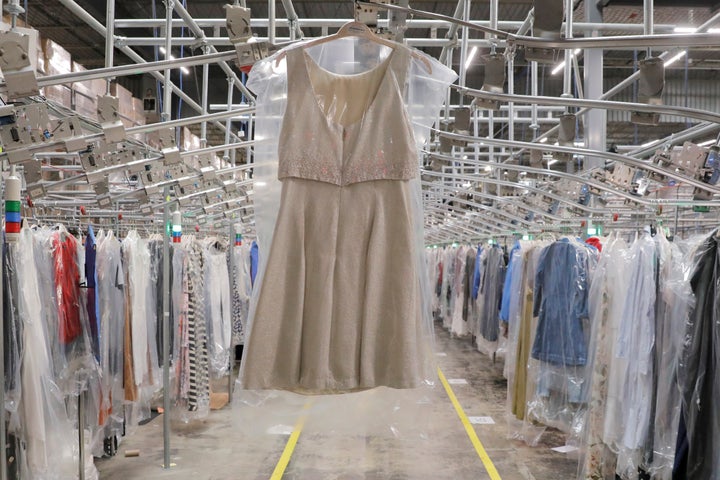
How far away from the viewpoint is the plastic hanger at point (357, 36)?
2.11 m

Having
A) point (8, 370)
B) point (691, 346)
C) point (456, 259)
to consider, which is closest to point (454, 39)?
point (691, 346)

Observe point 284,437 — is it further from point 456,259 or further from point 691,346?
point 456,259

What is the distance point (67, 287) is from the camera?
175 inches

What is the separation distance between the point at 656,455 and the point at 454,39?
3076 millimetres

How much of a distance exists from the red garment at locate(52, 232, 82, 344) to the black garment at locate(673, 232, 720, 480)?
4.12 metres

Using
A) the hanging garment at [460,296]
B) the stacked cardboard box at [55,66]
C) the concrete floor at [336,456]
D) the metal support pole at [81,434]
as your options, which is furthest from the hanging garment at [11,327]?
the hanging garment at [460,296]

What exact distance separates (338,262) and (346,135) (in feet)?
1.61

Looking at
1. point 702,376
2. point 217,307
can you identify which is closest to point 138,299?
point 217,307

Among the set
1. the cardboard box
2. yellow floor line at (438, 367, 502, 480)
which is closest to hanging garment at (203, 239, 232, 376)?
the cardboard box

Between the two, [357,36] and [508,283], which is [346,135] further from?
[508,283]

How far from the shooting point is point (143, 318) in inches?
225

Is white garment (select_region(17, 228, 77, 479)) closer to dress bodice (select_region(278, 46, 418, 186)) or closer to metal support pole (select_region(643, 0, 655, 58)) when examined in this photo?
dress bodice (select_region(278, 46, 418, 186))

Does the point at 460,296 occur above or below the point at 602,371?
below

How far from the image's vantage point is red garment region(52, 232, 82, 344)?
4324 millimetres
